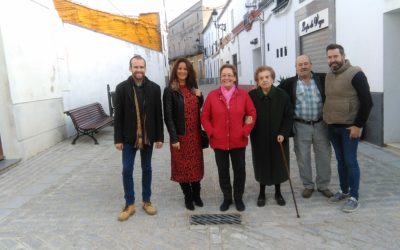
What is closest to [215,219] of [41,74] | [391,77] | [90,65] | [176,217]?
[176,217]

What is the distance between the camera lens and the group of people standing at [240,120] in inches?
164

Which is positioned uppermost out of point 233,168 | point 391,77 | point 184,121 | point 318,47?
point 318,47

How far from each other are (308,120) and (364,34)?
3.71 meters

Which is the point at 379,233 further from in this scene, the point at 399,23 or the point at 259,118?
the point at 399,23

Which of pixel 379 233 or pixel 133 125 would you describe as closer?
pixel 379 233

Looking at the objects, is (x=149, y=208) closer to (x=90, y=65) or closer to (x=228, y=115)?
(x=228, y=115)

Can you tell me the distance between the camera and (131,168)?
434 centimetres

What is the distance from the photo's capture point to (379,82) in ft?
22.7

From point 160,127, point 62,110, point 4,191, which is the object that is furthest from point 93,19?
point 160,127

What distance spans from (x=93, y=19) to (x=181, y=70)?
43.5 ft

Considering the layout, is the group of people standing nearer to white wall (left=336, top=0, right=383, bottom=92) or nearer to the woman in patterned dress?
the woman in patterned dress

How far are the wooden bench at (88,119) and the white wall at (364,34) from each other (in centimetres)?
578

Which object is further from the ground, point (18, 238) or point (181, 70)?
point (181, 70)

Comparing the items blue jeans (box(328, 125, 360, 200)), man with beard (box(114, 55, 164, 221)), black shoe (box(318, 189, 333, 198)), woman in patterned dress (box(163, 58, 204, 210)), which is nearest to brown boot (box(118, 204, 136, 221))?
man with beard (box(114, 55, 164, 221))
